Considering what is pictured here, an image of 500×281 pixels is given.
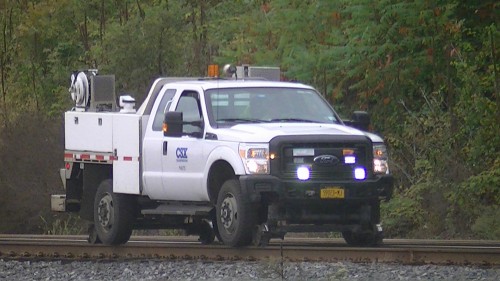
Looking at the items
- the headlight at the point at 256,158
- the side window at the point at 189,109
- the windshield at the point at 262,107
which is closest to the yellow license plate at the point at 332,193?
the headlight at the point at 256,158

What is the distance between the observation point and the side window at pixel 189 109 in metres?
16.0

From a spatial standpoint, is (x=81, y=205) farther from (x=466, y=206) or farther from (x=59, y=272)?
(x=466, y=206)

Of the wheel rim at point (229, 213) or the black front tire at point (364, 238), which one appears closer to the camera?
the wheel rim at point (229, 213)

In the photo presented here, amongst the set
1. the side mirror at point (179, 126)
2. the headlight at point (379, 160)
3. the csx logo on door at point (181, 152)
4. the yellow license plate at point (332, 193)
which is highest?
the side mirror at point (179, 126)

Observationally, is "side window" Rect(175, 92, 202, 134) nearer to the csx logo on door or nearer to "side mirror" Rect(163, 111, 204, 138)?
"side mirror" Rect(163, 111, 204, 138)

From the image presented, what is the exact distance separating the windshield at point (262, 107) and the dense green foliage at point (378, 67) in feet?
15.0

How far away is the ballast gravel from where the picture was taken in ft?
41.8

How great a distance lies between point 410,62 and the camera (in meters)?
26.5

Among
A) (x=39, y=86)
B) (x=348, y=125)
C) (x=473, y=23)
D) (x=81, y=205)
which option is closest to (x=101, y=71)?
(x=39, y=86)

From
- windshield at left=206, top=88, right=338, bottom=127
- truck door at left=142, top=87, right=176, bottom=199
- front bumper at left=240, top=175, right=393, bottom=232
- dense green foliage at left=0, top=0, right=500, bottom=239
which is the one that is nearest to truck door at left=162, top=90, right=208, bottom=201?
truck door at left=142, top=87, right=176, bottom=199

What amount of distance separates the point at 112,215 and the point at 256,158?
3075 mm

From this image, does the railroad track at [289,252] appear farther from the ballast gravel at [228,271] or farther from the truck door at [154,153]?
the truck door at [154,153]

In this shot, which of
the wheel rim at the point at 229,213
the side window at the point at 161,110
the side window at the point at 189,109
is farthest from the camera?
the side window at the point at 161,110

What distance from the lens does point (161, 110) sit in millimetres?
16609
